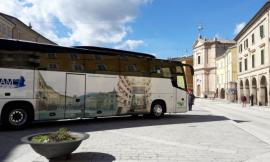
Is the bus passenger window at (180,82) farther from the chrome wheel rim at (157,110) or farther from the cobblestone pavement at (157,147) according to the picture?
the cobblestone pavement at (157,147)

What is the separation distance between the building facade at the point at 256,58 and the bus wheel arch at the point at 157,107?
1087 inches

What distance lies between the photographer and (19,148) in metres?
9.79

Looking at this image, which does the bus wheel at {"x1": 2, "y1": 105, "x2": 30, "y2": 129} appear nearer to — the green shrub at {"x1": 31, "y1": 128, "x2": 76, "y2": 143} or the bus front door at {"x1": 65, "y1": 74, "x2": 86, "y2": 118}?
the bus front door at {"x1": 65, "y1": 74, "x2": 86, "y2": 118}

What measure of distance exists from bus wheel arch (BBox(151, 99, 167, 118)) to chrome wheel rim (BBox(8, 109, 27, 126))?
7.20 m

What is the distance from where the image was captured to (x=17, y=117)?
45.8 ft

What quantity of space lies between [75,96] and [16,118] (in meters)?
2.64

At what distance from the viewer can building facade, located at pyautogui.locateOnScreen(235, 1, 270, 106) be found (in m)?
44.9

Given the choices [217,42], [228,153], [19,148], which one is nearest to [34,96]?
[19,148]

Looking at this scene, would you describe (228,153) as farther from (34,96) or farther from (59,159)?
(34,96)

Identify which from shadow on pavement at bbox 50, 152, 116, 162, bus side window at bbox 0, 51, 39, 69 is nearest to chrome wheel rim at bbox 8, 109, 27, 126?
Result: bus side window at bbox 0, 51, 39, 69

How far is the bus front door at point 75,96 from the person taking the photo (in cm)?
1527

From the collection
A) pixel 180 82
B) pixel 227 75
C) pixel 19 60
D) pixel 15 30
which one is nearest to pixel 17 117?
pixel 19 60

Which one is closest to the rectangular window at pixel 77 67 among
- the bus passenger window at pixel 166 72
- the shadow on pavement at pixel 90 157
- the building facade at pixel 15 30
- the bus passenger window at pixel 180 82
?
the bus passenger window at pixel 166 72

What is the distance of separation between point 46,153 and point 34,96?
24.1 ft
